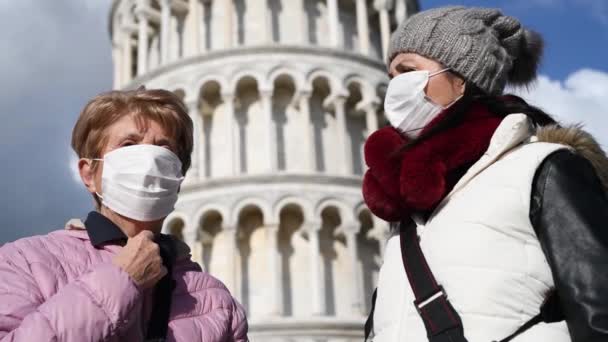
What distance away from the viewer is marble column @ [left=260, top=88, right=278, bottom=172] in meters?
20.1

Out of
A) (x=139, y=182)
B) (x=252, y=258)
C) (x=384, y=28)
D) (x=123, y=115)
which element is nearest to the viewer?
(x=139, y=182)

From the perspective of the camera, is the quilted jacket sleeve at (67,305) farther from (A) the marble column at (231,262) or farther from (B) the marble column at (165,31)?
(B) the marble column at (165,31)

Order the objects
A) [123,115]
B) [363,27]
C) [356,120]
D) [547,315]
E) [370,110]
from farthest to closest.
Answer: [363,27], [356,120], [370,110], [123,115], [547,315]

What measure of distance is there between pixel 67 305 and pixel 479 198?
1.00m

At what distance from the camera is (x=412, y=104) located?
7.74ft

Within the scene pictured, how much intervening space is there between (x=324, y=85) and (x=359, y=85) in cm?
88

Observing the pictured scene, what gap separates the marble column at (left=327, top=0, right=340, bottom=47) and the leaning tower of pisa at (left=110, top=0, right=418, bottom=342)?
0.21 feet

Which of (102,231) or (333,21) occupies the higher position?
(333,21)

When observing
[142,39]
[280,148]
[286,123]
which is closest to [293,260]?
[280,148]

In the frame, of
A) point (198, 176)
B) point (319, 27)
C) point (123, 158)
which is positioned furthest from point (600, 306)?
point (319, 27)

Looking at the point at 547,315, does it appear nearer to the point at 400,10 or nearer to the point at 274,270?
the point at 274,270

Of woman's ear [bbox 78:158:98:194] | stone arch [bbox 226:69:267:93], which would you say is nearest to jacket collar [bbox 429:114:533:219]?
woman's ear [bbox 78:158:98:194]

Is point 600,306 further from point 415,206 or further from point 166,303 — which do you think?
point 166,303

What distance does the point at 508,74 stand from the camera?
2545mm
